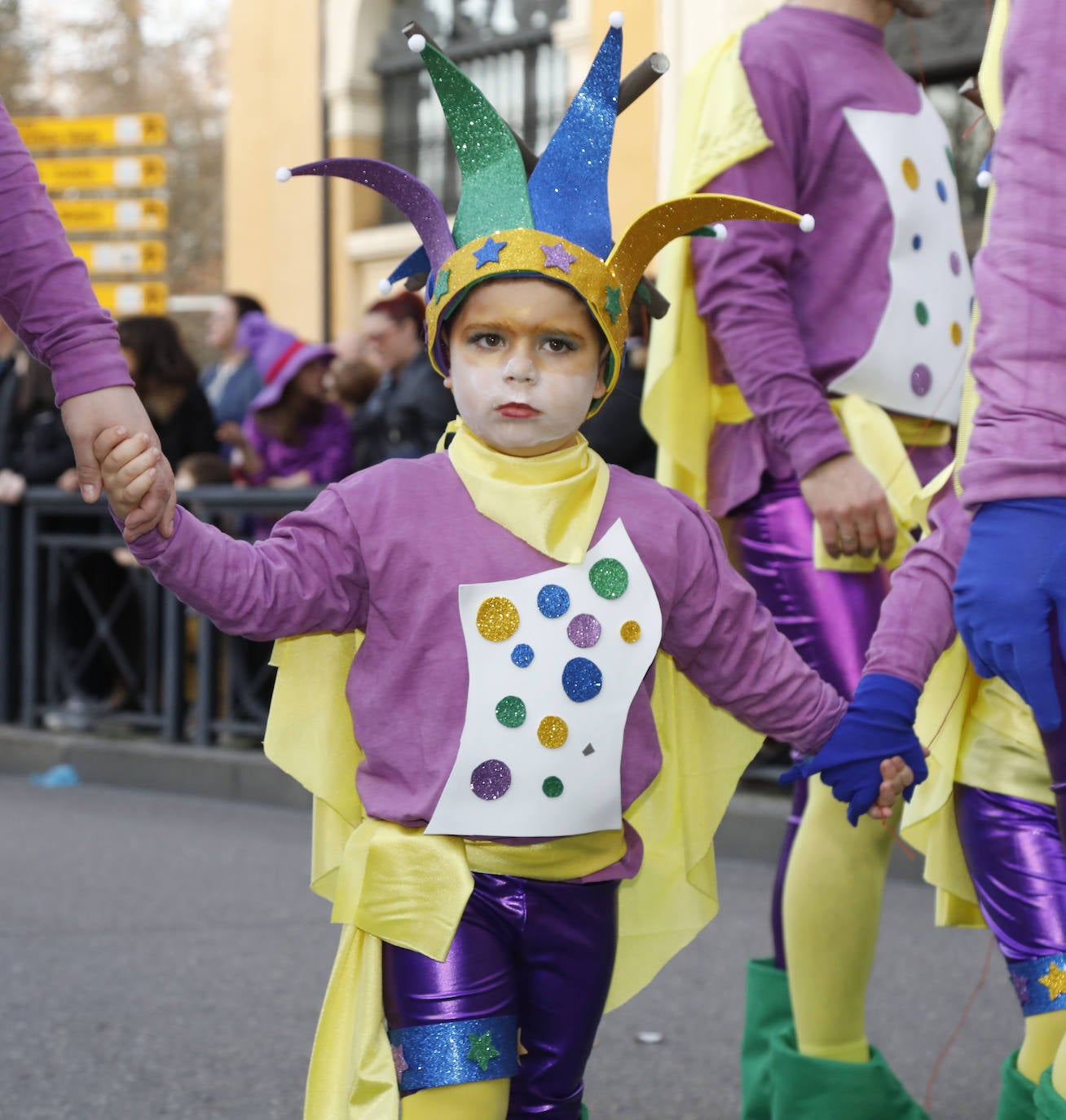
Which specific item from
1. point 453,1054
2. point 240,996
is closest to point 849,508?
point 453,1054

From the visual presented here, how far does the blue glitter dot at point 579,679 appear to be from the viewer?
2453 mm

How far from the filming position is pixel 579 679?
96.7 inches

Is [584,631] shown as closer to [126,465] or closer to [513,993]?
[513,993]

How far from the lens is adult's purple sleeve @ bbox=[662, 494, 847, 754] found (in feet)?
8.41

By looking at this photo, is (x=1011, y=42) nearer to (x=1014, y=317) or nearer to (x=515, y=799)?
(x=1014, y=317)

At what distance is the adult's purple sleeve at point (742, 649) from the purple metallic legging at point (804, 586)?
53cm

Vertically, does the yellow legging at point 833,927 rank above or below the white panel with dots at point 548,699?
below

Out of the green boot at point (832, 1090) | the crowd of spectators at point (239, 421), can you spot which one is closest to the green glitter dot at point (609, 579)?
the green boot at point (832, 1090)

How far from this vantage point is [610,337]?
2.55 m

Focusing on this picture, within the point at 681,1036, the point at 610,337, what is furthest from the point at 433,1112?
the point at 681,1036

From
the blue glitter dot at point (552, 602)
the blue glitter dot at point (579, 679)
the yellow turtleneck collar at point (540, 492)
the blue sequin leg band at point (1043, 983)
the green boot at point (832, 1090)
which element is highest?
the yellow turtleneck collar at point (540, 492)

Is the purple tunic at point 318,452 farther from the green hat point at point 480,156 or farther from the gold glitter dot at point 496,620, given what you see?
the gold glitter dot at point 496,620

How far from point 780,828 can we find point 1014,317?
4338mm

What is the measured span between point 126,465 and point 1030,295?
104 centimetres
